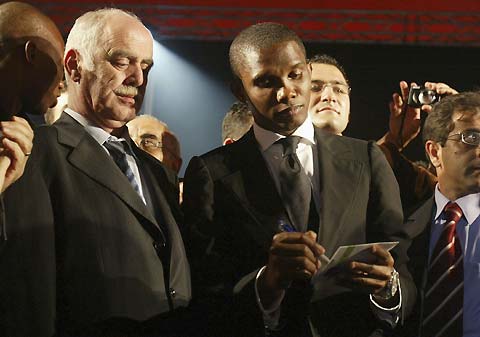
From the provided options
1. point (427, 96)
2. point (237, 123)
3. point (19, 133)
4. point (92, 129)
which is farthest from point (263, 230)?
point (237, 123)

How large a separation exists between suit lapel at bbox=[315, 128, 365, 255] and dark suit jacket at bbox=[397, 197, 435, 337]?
0.34 metres

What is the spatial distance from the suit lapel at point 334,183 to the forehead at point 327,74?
88 cm

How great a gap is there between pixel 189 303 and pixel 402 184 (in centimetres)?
97

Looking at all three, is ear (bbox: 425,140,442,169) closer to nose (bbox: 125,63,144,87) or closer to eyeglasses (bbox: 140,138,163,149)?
nose (bbox: 125,63,144,87)

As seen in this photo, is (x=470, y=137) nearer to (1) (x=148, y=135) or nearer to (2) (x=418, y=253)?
(2) (x=418, y=253)

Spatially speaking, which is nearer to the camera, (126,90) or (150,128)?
(126,90)

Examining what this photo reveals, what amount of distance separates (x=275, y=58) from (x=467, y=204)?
83 cm

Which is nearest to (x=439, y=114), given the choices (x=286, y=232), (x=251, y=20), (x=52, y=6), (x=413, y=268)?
(x=413, y=268)

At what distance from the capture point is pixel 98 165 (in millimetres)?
1875

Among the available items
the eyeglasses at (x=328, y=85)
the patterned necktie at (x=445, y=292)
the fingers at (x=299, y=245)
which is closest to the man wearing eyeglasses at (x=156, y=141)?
the eyeglasses at (x=328, y=85)

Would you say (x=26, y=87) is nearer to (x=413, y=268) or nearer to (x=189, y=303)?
(x=189, y=303)

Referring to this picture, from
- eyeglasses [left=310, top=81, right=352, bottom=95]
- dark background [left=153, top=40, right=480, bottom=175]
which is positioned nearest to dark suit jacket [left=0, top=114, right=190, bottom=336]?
eyeglasses [left=310, top=81, right=352, bottom=95]

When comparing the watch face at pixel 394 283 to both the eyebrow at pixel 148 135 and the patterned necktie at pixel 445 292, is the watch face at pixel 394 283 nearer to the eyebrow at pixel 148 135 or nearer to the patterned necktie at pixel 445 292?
the patterned necktie at pixel 445 292

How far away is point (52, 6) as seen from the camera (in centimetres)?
546
